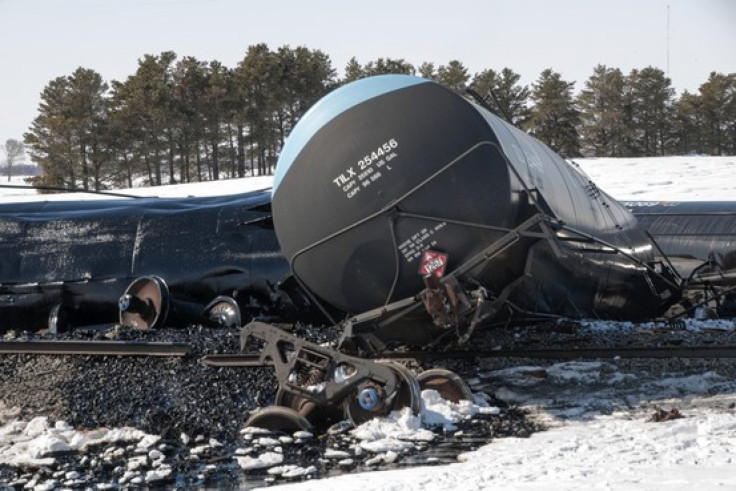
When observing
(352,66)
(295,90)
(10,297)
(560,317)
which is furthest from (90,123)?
(560,317)

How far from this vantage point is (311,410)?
7320mm

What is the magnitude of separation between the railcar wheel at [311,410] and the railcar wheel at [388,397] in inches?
10.3

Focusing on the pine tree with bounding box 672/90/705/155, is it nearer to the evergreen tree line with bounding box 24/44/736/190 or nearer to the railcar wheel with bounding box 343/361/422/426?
the evergreen tree line with bounding box 24/44/736/190

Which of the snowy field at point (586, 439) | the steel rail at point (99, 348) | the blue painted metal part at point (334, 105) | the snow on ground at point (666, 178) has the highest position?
the snow on ground at point (666, 178)

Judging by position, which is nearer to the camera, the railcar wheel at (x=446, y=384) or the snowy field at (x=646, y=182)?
the railcar wheel at (x=446, y=384)

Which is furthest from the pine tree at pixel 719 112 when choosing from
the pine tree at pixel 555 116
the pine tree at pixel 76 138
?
the pine tree at pixel 76 138

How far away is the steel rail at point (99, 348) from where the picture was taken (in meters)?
8.66

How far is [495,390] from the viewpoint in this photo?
792 cm

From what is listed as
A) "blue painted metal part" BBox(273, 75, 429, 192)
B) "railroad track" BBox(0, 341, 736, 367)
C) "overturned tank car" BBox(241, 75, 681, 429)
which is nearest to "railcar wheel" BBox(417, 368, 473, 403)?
"overturned tank car" BBox(241, 75, 681, 429)

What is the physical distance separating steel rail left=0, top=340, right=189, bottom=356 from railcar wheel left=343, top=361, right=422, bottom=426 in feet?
7.12

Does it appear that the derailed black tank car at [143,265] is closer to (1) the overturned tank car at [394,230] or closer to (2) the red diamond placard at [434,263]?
(1) the overturned tank car at [394,230]

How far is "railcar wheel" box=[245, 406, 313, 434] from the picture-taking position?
705 cm

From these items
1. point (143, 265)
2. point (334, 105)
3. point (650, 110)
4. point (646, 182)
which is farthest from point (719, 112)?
point (334, 105)

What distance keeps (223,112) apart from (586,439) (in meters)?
42.7
